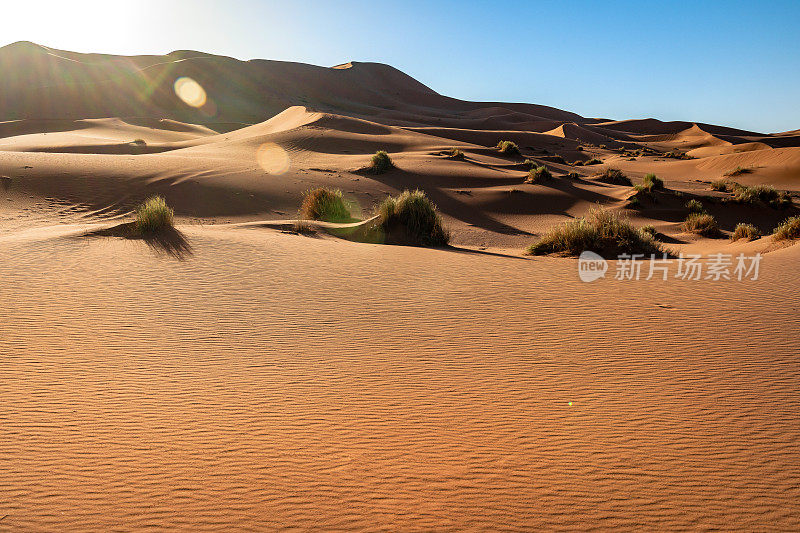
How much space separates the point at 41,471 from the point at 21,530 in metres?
0.72

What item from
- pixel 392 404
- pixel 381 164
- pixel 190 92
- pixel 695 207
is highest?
pixel 190 92

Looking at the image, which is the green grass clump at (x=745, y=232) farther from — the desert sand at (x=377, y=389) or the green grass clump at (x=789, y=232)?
the green grass clump at (x=789, y=232)

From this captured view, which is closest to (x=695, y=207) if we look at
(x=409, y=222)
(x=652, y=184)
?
(x=652, y=184)

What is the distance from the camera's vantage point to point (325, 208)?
19750 millimetres

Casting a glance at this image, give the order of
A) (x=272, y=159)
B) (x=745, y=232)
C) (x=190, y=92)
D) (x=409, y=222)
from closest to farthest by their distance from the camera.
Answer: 1. (x=409, y=222)
2. (x=745, y=232)
3. (x=272, y=159)
4. (x=190, y=92)

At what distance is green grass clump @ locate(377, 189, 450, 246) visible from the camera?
55.4 feet

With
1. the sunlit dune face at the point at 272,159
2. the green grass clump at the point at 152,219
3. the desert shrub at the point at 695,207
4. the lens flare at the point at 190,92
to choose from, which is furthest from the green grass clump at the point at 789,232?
the lens flare at the point at 190,92

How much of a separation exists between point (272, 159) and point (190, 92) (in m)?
59.3

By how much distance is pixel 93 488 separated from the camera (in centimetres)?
408

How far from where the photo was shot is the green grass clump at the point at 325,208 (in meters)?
19.7

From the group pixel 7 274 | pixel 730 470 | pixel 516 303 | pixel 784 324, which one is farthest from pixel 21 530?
pixel 784 324

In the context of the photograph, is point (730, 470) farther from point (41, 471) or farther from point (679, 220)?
point (679, 220)

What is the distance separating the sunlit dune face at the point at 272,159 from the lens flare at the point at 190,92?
5176cm

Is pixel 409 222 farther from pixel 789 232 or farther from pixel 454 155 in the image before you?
pixel 454 155
